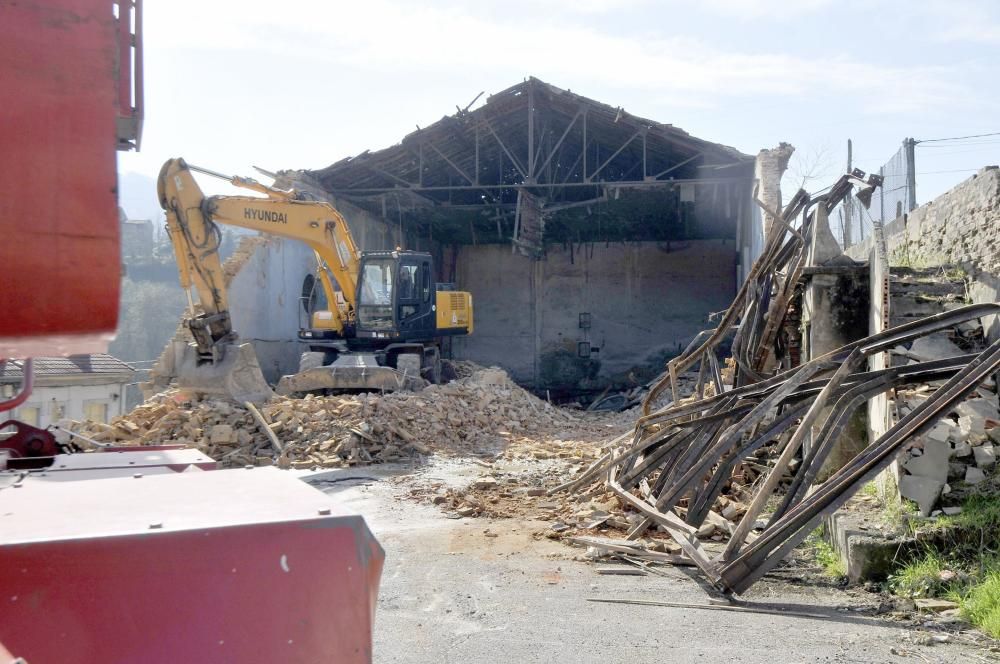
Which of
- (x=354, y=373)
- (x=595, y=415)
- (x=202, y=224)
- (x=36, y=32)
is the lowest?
(x=595, y=415)

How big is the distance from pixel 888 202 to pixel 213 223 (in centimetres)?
1139

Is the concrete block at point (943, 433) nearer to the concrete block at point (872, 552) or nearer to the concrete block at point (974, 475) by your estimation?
the concrete block at point (974, 475)

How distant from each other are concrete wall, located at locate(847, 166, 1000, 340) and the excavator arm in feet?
33.9

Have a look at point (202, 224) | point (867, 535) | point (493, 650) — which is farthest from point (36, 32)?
point (202, 224)

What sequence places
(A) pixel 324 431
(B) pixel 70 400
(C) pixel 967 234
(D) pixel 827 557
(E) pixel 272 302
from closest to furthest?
(D) pixel 827 557
(C) pixel 967 234
(A) pixel 324 431
(E) pixel 272 302
(B) pixel 70 400

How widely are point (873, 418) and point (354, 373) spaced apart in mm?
10693

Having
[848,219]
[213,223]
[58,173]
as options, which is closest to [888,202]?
[848,219]

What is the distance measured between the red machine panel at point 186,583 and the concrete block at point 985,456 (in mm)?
5210

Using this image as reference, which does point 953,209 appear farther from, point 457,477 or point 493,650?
point 457,477

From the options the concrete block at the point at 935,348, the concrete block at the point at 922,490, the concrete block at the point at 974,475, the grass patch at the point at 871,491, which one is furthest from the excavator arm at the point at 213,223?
the concrete block at the point at 974,475

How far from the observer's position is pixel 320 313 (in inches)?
768

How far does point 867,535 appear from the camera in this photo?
19.1 ft

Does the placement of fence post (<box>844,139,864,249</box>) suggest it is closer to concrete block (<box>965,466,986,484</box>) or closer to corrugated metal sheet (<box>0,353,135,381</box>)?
concrete block (<box>965,466,986,484</box>)

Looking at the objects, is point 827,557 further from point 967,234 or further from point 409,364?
point 409,364
